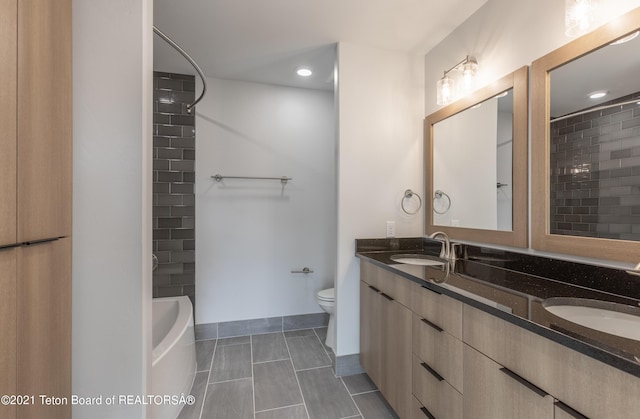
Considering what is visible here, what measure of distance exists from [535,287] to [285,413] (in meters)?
1.50

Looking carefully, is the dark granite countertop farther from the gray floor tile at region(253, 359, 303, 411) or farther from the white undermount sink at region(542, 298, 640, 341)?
the gray floor tile at region(253, 359, 303, 411)

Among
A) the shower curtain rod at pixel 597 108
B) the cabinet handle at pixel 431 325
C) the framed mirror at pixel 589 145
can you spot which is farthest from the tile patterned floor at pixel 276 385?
the shower curtain rod at pixel 597 108

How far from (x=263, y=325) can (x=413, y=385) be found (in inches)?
67.4

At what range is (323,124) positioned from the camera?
2826mm

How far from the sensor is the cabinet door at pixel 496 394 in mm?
746

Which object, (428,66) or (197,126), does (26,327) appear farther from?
(428,66)

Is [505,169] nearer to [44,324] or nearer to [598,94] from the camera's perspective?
[598,94]

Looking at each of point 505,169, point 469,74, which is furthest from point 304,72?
point 505,169

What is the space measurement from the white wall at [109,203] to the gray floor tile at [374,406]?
1.23 m

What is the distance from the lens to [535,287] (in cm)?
111

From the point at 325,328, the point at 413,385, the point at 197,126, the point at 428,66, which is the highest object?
the point at 428,66

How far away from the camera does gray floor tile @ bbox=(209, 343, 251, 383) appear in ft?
6.33

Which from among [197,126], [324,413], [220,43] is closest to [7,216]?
[324,413]

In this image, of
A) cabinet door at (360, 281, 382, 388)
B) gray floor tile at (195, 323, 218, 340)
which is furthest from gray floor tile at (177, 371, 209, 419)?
cabinet door at (360, 281, 382, 388)
